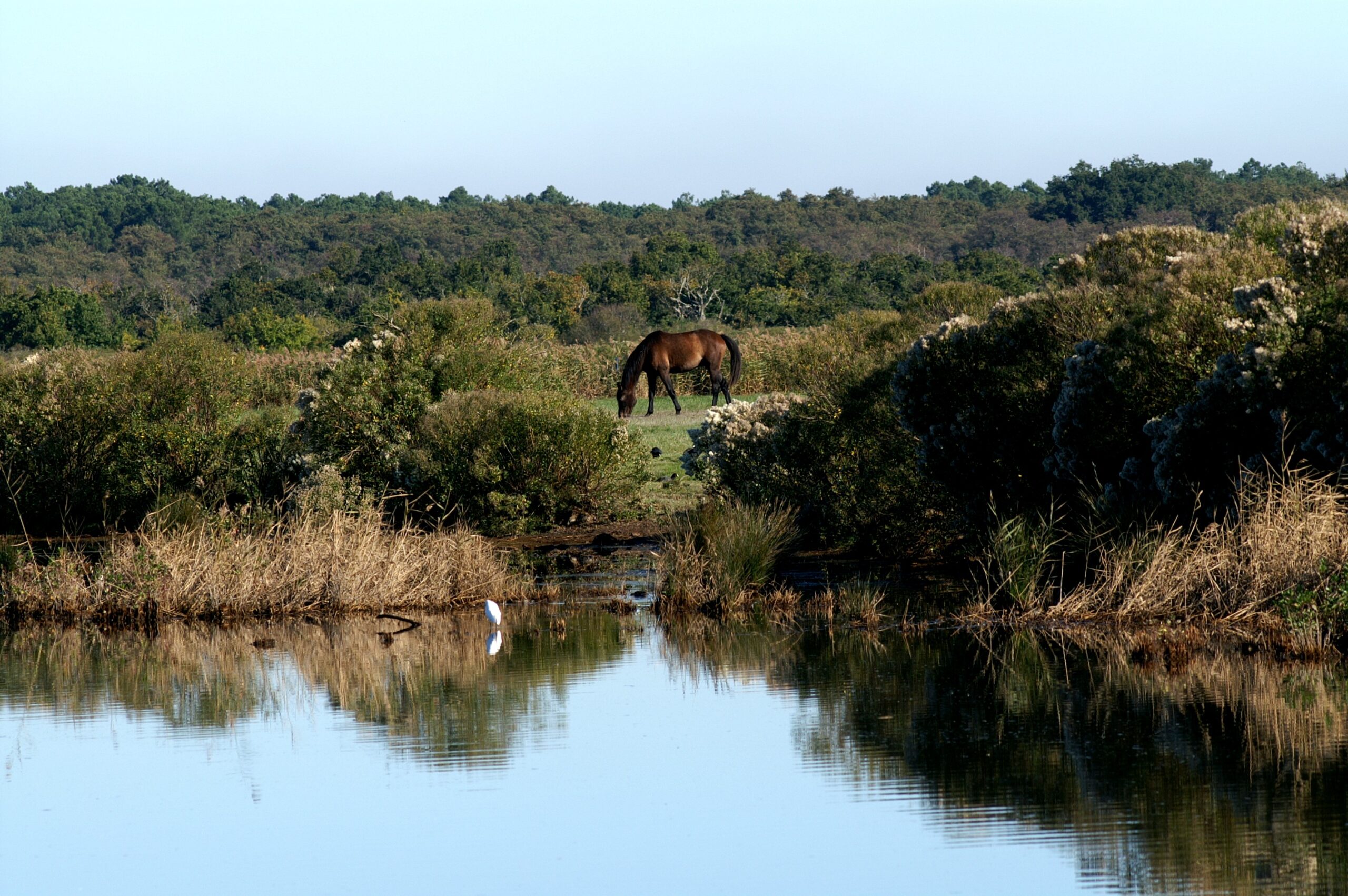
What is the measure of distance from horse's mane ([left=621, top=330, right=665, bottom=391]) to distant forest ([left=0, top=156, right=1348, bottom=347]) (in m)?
18.6

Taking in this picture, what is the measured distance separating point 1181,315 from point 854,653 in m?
4.40

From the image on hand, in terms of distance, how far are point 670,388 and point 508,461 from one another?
12.7m

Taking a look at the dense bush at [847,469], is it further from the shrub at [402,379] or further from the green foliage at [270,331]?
the green foliage at [270,331]

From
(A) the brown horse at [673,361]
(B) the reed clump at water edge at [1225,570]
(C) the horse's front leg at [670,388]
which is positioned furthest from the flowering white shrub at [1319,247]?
(C) the horse's front leg at [670,388]

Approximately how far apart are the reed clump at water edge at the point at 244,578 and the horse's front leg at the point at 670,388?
58.1ft

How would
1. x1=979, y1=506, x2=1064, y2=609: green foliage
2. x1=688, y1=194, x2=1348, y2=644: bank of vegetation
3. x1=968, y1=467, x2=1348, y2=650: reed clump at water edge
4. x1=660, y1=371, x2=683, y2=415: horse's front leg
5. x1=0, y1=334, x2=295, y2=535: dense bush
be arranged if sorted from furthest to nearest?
x1=660, y1=371, x2=683, y2=415: horse's front leg, x1=0, y1=334, x2=295, y2=535: dense bush, x1=979, y1=506, x2=1064, y2=609: green foliage, x1=688, y1=194, x2=1348, y2=644: bank of vegetation, x1=968, y1=467, x2=1348, y2=650: reed clump at water edge

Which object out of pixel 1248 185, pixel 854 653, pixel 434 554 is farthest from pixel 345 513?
pixel 1248 185

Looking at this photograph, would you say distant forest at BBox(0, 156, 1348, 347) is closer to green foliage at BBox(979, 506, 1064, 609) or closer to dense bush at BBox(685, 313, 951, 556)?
dense bush at BBox(685, 313, 951, 556)

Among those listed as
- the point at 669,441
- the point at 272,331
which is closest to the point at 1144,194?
the point at 272,331

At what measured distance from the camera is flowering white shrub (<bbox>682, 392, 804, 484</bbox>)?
72.2 ft

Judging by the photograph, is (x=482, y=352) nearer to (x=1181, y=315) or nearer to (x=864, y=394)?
(x=864, y=394)

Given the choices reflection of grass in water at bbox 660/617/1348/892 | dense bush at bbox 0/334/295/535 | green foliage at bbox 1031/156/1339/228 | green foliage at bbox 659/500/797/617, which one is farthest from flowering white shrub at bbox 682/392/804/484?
green foliage at bbox 1031/156/1339/228

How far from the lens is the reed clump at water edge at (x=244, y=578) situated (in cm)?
1642

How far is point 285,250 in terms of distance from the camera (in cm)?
12162
